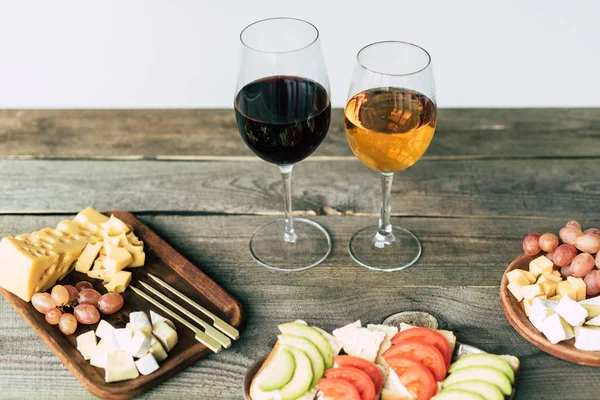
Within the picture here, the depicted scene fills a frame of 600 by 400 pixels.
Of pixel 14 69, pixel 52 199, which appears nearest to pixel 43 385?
pixel 52 199

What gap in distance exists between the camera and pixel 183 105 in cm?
297

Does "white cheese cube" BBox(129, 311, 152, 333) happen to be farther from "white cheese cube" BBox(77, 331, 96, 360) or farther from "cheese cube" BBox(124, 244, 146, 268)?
"cheese cube" BBox(124, 244, 146, 268)

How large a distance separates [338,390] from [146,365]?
0.35 m

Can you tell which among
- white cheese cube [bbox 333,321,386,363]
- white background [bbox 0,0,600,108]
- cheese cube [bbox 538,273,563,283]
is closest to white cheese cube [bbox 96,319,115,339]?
white cheese cube [bbox 333,321,386,363]

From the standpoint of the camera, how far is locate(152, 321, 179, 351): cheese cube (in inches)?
49.5

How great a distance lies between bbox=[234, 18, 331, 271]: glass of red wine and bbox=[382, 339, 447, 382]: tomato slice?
426mm

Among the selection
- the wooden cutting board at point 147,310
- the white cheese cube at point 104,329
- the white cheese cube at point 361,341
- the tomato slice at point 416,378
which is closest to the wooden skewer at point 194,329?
the wooden cutting board at point 147,310

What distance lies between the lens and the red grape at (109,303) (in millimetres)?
1344

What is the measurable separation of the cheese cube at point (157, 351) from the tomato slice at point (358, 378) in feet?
1.01

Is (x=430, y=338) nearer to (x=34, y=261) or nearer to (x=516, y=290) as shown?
(x=516, y=290)

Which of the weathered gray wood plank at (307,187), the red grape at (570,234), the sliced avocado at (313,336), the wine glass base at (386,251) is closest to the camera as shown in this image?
the sliced avocado at (313,336)

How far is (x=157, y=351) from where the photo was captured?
4.06 feet

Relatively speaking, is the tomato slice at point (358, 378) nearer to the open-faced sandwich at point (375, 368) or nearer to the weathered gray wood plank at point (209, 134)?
the open-faced sandwich at point (375, 368)

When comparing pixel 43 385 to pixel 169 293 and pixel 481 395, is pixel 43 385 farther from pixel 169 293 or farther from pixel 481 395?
pixel 481 395
